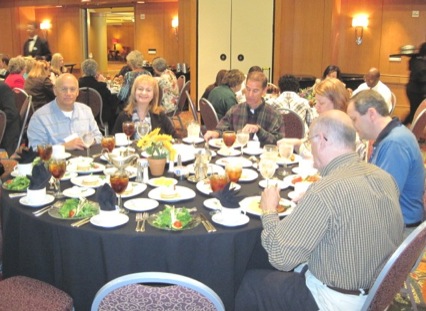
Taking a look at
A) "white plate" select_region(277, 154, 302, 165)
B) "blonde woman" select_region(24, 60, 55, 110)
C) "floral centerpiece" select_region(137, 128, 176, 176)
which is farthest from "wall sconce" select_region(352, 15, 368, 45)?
"floral centerpiece" select_region(137, 128, 176, 176)

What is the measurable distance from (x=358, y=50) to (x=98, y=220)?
928 centimetres

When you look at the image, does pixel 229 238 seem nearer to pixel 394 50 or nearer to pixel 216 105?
pixel 216 105

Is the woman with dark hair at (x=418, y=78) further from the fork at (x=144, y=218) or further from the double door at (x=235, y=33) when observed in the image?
the fork at (x=144, y=218)

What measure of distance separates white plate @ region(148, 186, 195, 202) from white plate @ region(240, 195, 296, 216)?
0.29 m

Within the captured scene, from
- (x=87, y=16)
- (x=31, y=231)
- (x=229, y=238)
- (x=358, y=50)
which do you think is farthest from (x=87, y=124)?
(x=87, y=16)

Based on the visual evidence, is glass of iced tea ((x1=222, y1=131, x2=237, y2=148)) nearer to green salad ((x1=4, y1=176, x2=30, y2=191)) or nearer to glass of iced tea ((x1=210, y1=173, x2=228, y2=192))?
glass of iced tea ((x1=210, y1=173, x2=228, y2=192))

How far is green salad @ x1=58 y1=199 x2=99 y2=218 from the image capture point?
2258mm

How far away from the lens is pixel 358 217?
1.86 meters

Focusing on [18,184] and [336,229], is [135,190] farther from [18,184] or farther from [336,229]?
[336,229]

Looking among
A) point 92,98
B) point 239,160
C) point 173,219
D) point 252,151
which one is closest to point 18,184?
point 173,219

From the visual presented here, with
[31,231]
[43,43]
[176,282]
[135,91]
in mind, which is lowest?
[31,231]

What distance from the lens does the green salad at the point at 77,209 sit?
226 cm

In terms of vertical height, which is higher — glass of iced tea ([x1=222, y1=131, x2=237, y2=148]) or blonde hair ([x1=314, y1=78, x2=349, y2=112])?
blonde hair ([x1=314, y1=78, x2=349, y2=112])

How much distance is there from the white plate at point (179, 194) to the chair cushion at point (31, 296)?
653mm
